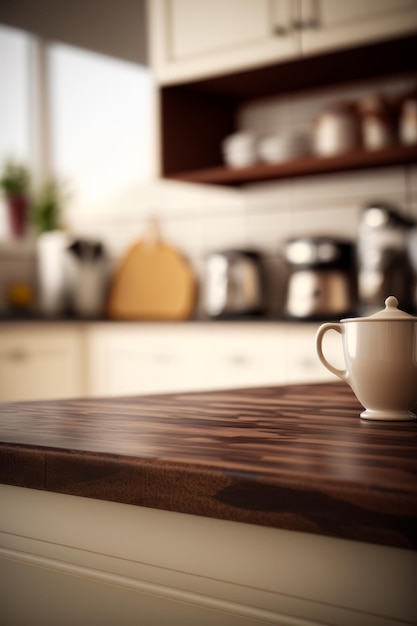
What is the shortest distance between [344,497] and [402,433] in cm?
24

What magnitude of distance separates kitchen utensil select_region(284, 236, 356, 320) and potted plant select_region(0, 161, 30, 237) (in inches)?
66.8

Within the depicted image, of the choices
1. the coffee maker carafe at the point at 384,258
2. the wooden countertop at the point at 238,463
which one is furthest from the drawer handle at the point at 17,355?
the wooden countertop at the point at 238,463

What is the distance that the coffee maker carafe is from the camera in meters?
2.92

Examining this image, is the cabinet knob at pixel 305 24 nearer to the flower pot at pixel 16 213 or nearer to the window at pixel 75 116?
the window at pixel 75 116

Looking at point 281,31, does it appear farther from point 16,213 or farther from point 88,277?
point 16,213

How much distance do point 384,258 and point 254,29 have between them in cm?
95

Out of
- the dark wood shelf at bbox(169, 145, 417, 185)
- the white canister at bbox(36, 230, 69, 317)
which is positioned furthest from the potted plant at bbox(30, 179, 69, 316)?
the dark wood shelf at bbox(169, 145, 417, 185)

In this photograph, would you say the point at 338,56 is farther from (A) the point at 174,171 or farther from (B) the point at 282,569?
(B) the point at 282,569

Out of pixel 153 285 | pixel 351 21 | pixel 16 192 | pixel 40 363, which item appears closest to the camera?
pixel 351 21

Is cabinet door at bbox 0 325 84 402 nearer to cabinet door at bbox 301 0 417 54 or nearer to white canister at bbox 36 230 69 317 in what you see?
white canister at bbox 36 230 69 317

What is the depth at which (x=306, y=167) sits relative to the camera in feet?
10.2

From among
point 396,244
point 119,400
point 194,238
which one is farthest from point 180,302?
point 119,400

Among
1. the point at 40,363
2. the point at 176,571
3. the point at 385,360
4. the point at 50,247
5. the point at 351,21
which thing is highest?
the point at 351,21

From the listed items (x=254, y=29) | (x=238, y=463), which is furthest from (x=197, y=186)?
(x=238, y=463)
